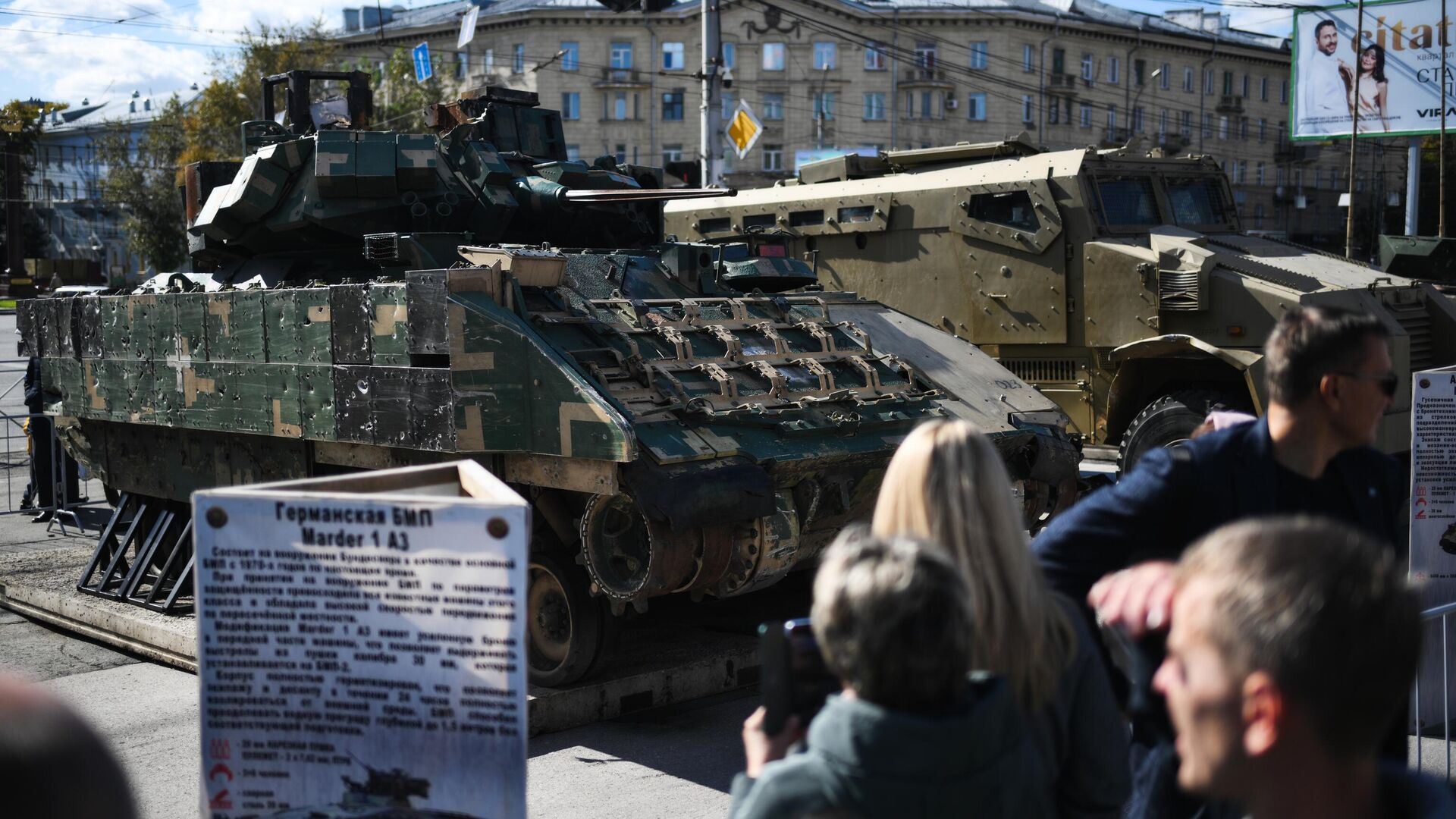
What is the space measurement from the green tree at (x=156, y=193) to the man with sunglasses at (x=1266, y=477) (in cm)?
4243

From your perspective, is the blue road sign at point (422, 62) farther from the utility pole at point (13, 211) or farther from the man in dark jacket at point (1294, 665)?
the man in dark jacket at point (1294, 665)

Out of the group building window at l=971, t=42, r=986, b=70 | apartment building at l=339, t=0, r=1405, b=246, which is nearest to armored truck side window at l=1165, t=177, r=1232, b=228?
apartment building at l=339, t=0, r=1405, b=246

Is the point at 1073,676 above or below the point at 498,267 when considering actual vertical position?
below

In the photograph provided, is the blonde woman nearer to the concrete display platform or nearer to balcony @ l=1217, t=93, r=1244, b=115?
the concrete display platform

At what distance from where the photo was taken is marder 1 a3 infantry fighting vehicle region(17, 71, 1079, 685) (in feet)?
22.0

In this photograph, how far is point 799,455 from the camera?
6.84m

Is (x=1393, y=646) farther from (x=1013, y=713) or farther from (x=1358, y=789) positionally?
(x=1013, y=713)

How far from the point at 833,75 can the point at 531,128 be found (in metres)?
40.5

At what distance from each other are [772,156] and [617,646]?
1725 inches

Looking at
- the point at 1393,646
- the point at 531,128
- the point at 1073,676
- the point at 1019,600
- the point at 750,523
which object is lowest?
the point at 750,523

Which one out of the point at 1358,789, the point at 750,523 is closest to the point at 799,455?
the point at 750,523

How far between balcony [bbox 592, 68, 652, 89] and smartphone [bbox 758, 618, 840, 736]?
160 ft

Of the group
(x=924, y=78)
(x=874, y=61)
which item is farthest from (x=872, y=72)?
(x=924, y=78)

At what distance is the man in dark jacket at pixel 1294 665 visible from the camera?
173 cm
